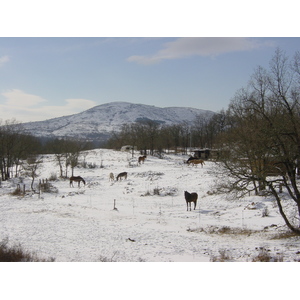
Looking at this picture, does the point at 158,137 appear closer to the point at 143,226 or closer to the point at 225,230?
the point at 143,226

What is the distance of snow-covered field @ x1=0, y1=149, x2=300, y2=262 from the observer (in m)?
11.4

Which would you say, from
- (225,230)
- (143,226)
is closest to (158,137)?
(143,226)

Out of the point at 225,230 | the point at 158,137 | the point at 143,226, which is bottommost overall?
the point at 143,226

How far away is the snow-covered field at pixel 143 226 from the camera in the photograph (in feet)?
37.5

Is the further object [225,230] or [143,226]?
[143,226]

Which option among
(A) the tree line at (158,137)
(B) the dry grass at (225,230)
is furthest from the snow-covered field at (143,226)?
(A) the tree line at (158,137)

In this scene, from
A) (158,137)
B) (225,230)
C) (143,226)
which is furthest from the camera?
(158,137)

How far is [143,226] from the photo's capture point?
665 inches

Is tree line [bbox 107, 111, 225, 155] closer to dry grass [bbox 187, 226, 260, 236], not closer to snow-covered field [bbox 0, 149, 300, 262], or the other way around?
snow-covered field [bbox 0, 149, 300, 262]

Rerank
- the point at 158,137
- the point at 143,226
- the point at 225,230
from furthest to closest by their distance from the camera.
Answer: the point at 158,137, the point at 143,226, the point at 225,230

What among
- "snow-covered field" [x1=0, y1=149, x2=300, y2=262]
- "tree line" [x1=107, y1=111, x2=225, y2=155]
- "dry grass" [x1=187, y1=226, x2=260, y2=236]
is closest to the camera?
"snow-covered field" [x1=0, y1=149, x2=300, y2=262]

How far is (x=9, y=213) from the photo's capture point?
20.0m

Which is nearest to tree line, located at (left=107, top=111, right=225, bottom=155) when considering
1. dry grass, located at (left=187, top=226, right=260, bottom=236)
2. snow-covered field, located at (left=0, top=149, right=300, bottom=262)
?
snow-covered field, located at (left=0, top=149, right=300, bottom=262)

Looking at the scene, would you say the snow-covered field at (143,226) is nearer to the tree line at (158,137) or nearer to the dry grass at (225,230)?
the dry grass at (225,230)
